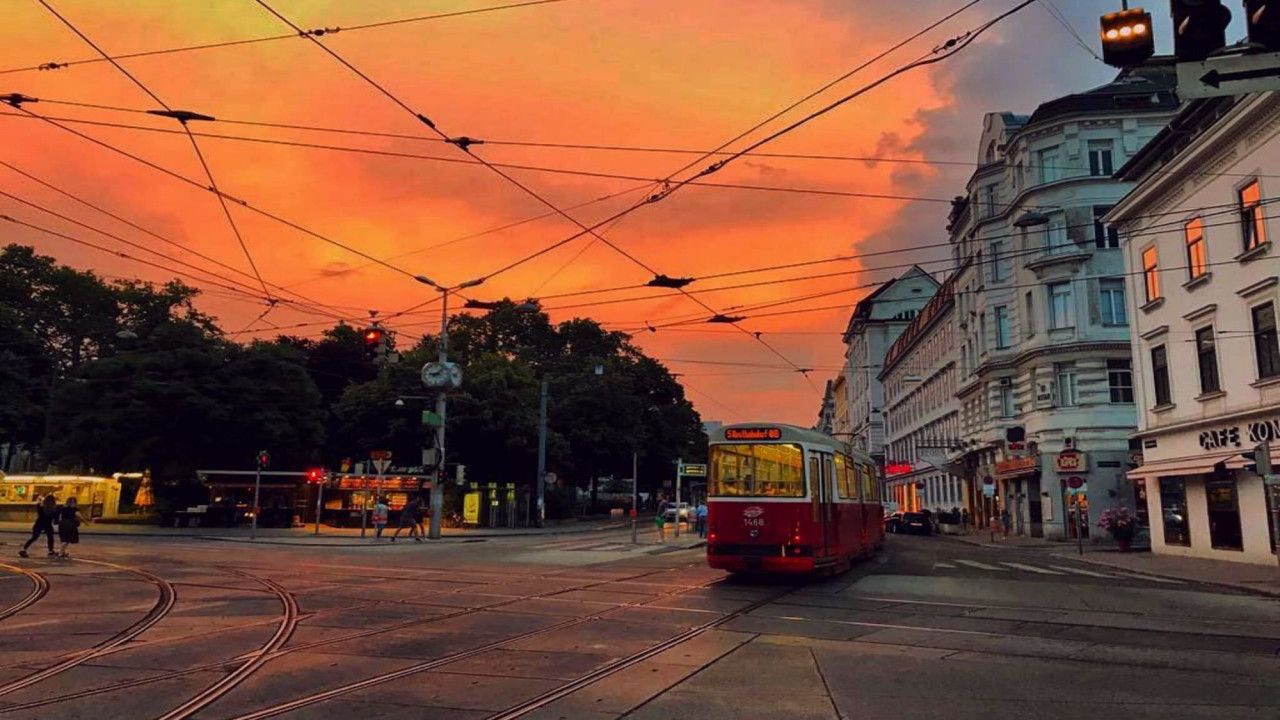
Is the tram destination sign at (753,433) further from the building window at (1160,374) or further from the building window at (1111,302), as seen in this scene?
the building window at (1111,302)

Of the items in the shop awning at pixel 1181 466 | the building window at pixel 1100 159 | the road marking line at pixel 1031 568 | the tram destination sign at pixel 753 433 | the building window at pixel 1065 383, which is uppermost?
the building window at pixel 1100 159

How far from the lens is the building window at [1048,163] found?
39219 mm

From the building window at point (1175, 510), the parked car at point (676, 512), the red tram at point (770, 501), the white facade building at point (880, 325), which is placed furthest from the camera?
the white facade building at point (880, 325)

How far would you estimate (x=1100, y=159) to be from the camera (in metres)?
38.4

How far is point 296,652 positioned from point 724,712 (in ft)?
15.8

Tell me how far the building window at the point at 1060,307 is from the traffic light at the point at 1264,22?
1357 inches

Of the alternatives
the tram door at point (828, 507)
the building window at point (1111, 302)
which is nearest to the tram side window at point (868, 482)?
the tram door at point (828, 507)

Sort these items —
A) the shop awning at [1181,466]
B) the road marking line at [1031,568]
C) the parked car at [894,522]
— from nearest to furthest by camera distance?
the road marking line at [1031,568]
the shop awning at [1181,466]
the parked car at [894,522]

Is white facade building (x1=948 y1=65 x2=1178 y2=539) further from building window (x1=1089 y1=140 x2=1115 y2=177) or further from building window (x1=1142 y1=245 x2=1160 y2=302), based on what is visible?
building window (x1=1142 y1=245 x2=1160 y2=302)

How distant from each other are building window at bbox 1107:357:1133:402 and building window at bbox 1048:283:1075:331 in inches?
99.3

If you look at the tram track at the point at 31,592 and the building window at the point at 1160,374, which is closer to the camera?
the tram track at the point at 31,592

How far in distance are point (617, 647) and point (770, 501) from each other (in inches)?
291

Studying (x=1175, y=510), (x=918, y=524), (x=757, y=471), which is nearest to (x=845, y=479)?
(x=757, y=471)

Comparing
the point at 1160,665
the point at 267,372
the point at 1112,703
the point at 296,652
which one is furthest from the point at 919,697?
the point at 267,372
